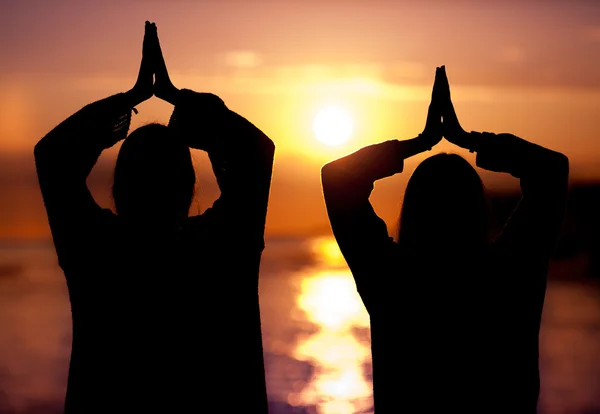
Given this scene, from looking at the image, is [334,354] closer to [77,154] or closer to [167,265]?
[167,265]

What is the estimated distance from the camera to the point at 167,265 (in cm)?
374

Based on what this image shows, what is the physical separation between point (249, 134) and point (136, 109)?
494mm

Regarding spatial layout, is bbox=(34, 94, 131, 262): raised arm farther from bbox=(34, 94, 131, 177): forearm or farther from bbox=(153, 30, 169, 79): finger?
bbox=(153, 30, 169, 79): finger

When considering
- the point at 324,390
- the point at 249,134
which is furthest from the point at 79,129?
the point at 324,390

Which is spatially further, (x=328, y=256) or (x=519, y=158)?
(x=328, y=256)

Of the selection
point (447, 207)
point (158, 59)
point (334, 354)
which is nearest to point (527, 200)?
point (447, 207)

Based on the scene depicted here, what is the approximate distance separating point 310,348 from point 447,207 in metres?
19.2

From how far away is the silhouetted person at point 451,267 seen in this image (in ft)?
12.2

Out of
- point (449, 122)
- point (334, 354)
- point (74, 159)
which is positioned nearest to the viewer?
point (74, 159)

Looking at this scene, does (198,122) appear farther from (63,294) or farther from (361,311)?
(63,294)

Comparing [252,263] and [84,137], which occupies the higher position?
[84,137]

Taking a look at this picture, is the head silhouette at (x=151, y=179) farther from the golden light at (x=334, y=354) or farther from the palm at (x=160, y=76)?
the golden light at (x=334, y=354)

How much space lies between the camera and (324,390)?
18.8m

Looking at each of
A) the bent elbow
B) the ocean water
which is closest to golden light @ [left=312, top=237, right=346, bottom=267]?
the ocean water
